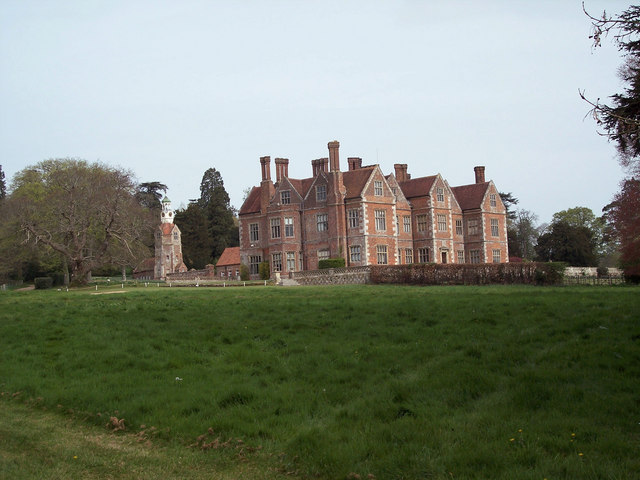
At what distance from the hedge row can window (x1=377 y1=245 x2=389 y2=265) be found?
443 inches

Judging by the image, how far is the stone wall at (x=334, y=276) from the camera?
43.2 metres

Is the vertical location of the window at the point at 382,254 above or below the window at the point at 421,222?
below

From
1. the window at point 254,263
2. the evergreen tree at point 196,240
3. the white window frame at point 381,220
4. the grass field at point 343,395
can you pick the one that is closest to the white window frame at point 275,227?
the window at point 254,263

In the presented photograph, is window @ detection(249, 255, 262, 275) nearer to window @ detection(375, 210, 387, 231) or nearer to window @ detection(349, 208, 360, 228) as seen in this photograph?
window @ detection(349, 208, 360, 228)

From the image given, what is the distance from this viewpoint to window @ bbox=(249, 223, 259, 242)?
58188 millimetres

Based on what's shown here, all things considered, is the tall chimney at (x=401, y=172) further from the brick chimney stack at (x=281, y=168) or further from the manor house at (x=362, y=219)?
the brick chimney stack at (x=281, y=168)

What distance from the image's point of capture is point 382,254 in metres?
53.2

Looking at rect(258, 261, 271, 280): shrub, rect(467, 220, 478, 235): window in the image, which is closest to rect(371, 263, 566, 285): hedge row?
rect(258, 261, 271, 280): shrub

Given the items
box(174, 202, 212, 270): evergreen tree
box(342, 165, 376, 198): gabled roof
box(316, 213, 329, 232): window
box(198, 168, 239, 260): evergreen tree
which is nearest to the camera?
box(342, 165, 376, 198): gabled roof

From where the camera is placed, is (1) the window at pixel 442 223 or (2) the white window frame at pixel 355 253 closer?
(2) the white window frame at pixel 355 253

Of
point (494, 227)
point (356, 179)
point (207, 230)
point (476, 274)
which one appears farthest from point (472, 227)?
point (207, 230)

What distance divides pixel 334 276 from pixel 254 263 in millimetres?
14510

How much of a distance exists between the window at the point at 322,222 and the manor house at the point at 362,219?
3.2 inches

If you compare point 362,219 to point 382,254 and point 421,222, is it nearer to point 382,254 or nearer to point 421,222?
point 382,254
